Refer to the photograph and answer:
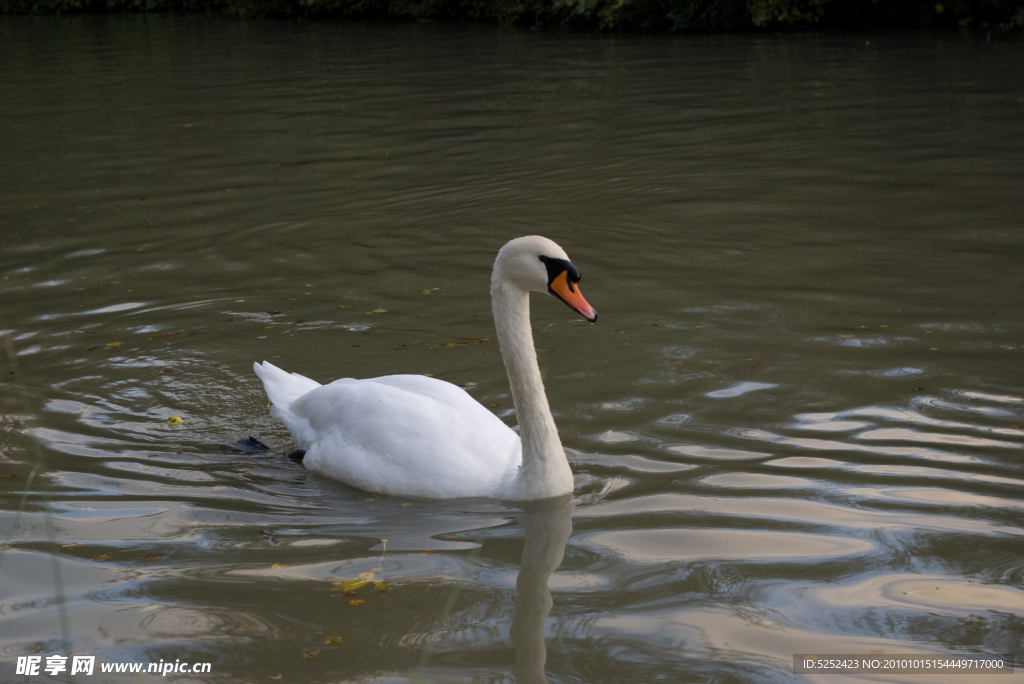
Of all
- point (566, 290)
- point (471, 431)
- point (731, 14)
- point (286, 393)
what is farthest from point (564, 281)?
point (731, 14)

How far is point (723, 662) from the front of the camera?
3422 mm

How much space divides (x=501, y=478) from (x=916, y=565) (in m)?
1.76

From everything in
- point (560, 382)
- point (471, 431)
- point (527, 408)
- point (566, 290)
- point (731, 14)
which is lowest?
point (560, 382)

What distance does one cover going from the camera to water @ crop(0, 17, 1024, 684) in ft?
12.1

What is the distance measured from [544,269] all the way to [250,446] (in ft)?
6.23

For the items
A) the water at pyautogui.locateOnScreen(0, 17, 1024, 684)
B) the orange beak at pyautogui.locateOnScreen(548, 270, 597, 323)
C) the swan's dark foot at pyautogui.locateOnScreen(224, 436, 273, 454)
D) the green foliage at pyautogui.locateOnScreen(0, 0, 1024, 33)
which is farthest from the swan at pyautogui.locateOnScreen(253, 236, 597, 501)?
the green foliage at pyautogui.locateOnScreen(0, 0, 1024, 33)

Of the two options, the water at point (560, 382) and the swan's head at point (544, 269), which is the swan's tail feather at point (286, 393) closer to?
the water at point (560, 382)

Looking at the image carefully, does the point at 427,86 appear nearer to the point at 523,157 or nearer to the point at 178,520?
the point at 523,157

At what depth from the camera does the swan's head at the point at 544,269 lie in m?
4.38

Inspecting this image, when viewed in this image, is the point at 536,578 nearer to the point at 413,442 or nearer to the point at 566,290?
the point at 413,442

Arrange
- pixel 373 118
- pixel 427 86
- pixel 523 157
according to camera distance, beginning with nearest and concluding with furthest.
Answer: pixel 523 157
pixel 373 118
pixel 427 86

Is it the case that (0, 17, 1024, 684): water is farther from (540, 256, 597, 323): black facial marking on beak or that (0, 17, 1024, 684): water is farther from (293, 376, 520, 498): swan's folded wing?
(540, 256, 597, 323): black facial marking on beak

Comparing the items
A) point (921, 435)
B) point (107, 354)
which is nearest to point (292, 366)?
point (107, 354)

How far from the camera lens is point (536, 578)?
13.3 ft
